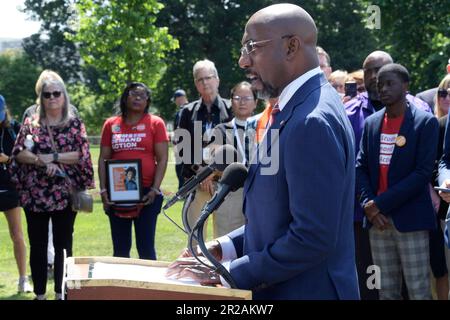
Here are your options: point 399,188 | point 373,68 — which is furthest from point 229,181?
point 373,68

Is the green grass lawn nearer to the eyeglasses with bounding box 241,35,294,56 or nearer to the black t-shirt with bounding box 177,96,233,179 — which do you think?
the black t-shirt with bounding box 177,96,233,179

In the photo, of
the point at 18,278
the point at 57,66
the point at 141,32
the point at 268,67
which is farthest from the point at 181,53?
the point at 268,67

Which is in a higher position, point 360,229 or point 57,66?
point 57,66

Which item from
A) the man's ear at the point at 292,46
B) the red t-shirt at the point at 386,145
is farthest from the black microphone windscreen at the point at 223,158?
the red t-shirt at the point at 386,145

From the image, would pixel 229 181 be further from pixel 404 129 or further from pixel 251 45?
pixel 404 129

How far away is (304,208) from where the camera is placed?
2744mm

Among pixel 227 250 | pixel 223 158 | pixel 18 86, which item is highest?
pixel 18 86

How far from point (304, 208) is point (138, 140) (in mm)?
5208

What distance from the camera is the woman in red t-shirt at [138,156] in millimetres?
7770

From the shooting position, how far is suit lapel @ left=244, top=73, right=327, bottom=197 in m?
2.91

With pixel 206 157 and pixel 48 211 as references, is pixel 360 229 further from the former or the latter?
pixel 48 211

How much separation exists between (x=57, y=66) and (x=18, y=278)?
56.1 meters

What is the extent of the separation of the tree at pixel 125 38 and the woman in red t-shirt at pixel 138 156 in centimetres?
632
